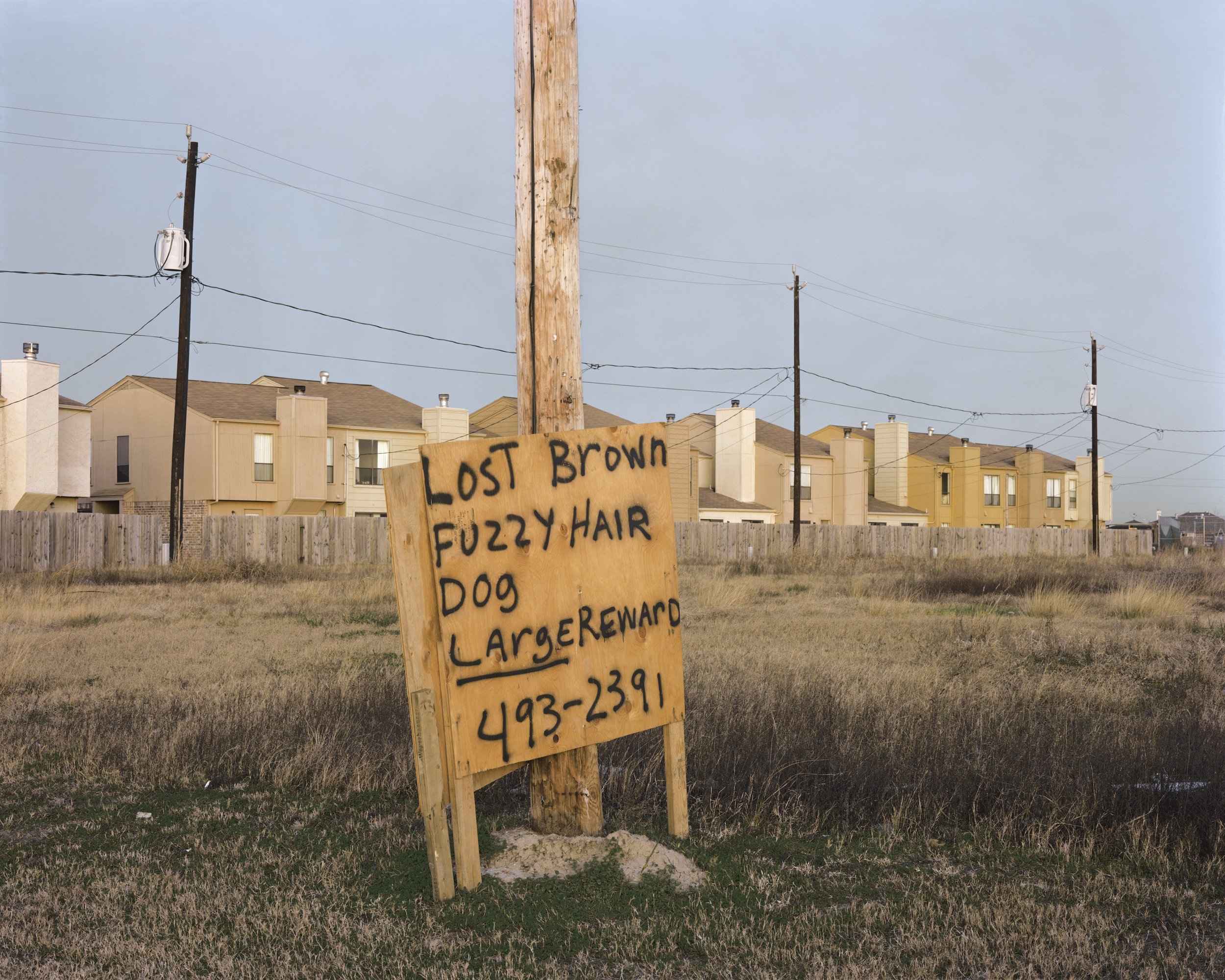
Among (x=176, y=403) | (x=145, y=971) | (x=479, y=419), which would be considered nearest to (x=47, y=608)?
(x=176, y=403)

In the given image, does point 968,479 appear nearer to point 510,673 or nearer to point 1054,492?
point 1054,492

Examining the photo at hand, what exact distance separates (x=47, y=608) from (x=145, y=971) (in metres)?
13.9

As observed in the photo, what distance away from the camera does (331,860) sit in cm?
445

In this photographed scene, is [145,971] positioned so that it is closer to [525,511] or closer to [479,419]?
[525,511]

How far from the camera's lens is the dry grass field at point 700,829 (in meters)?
3.57

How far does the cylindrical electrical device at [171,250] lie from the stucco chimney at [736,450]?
3366 cm

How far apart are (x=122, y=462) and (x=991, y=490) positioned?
48.9m

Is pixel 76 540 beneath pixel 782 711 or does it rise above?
above

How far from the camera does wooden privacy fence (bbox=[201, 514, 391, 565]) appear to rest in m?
30.5

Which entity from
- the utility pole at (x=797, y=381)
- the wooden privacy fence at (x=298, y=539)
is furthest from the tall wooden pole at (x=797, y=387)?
the wooden privacy fence at (x=298, y=539)

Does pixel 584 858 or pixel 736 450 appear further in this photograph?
pixel 736 450

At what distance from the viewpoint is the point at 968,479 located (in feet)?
202

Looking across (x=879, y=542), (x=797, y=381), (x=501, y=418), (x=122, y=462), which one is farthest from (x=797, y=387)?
(x=122, y=462)

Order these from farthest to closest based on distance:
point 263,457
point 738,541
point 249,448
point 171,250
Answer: point 738,541 < point 263,457 < point 249,448 < point 171,250
